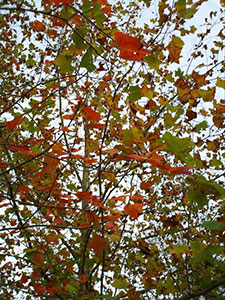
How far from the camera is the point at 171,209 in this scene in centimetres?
377

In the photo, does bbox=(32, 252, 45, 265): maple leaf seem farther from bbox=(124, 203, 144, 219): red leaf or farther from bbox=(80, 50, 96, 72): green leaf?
bbox=(80, 50, 96, 72): green leaf

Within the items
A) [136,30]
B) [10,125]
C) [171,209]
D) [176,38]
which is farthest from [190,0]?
[136,30]

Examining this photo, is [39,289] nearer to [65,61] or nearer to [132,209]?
[132,209]

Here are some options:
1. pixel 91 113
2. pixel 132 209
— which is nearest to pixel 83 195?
pixel 132 209

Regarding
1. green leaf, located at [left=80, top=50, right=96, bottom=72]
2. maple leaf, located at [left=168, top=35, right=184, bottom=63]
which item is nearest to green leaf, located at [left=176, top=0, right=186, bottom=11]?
maple leaf, located at [left=168, top=35, right=184, bottom=63]

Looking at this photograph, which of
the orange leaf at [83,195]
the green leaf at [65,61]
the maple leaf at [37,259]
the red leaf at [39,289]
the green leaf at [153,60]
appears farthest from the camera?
the red leaf at [39,289]

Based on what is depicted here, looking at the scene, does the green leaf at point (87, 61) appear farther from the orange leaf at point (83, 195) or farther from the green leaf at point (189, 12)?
the orange leaf at point (83, 195)

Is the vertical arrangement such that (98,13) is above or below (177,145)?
above

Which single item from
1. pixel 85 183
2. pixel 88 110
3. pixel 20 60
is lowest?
pixel 88 110

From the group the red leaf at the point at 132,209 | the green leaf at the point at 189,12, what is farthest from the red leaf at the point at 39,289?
the green leaf at the point at 189,12

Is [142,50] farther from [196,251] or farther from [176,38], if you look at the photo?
[196,251]

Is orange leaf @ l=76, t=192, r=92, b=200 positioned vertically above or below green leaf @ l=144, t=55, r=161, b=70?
below

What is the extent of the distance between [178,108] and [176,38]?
2.29 ft

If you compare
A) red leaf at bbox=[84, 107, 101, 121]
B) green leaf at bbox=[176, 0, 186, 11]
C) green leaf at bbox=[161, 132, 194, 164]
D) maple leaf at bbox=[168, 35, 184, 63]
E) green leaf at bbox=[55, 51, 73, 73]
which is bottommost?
green leaf at bbox=[161, 132, 194, 164]
